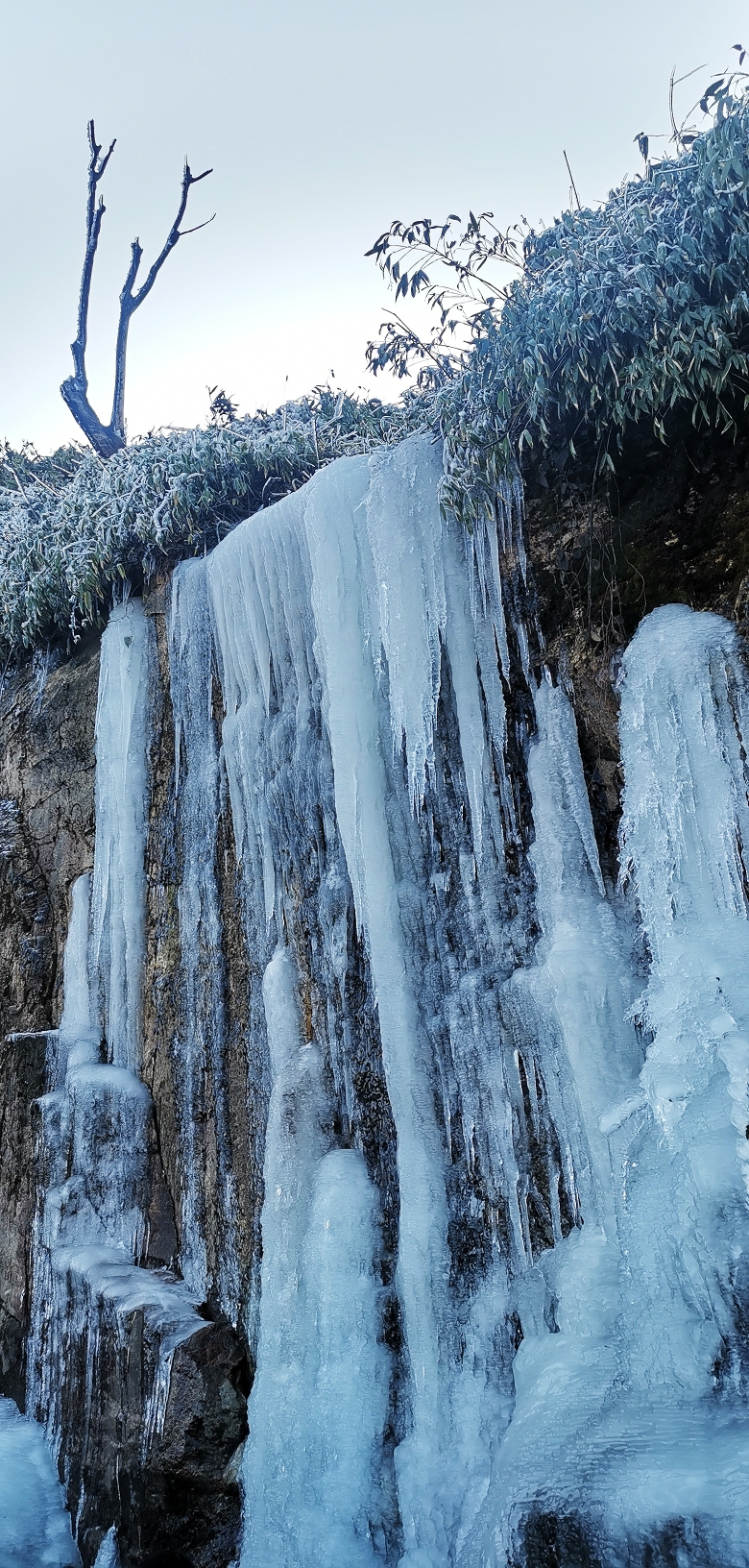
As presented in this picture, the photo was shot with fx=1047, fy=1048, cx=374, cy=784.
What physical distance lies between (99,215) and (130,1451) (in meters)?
10.4

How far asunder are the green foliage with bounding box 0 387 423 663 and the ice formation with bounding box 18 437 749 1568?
0.51 meters

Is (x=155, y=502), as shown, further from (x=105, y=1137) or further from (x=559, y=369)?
(x=105, y=1137)

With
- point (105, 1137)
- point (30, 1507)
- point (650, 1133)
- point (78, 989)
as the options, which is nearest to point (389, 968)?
point (650, 1133)

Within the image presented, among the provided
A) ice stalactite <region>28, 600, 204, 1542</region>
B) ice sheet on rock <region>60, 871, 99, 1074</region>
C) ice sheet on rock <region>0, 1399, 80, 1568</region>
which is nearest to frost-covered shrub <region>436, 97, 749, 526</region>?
ice stalactite <region>28, 600, 204, 1542</region>

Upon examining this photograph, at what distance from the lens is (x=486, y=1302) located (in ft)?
13.6

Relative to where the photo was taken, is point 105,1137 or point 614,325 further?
point 105,1137

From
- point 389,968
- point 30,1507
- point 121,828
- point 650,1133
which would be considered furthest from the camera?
point 121,828

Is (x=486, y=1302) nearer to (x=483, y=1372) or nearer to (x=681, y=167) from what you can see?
(x=483, y=1372)

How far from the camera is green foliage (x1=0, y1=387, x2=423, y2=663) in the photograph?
20.7 ft

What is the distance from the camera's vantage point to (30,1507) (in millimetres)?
4871

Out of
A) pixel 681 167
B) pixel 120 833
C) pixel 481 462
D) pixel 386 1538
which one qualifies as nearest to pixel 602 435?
pixel 481 462

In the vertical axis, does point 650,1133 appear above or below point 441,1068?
below

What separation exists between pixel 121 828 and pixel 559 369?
11.6ft

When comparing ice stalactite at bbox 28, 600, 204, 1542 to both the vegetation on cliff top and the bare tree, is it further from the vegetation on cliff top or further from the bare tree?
the bare tree
